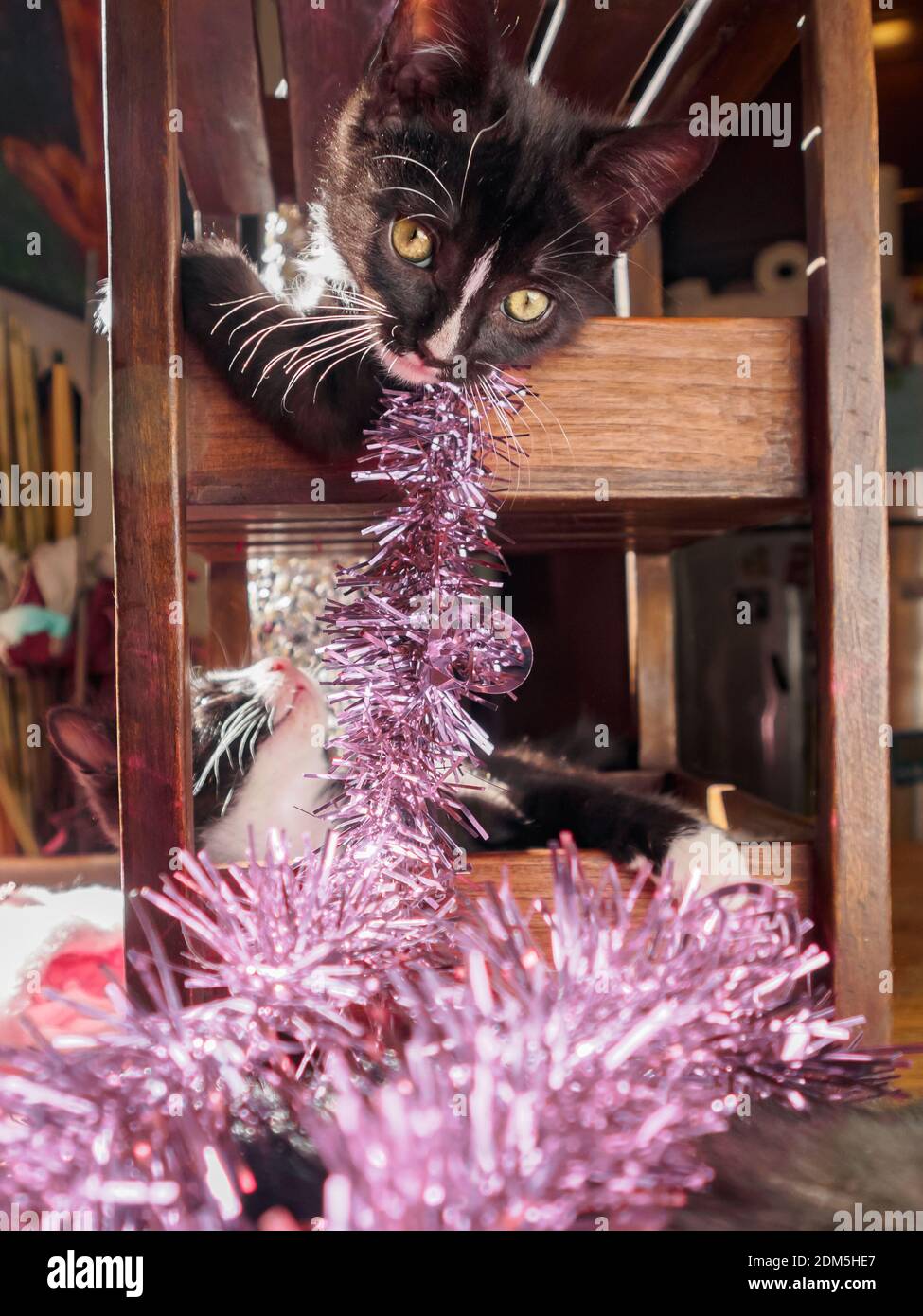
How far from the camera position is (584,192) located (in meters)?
0.52

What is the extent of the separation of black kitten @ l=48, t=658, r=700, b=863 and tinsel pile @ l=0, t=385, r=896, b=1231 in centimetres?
13

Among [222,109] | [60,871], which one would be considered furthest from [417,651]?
[60,871]

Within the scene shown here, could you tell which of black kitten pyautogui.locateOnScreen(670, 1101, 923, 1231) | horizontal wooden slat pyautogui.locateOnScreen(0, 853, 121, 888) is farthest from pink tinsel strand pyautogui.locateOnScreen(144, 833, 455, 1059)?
horizontal wooden slat pyautogui.locateOnScreen(0, 853, 121, 888)

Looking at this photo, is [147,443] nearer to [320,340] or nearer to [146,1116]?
[320,340]

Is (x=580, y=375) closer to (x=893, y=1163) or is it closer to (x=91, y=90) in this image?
(x=893, y=1163)

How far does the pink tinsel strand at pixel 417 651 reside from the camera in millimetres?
446

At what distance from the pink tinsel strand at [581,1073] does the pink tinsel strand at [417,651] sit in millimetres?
66

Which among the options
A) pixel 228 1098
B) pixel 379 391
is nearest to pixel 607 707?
pixel 379 391

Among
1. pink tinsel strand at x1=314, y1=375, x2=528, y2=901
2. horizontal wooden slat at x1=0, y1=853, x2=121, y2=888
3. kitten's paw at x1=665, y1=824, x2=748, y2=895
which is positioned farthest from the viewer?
horizontal wooden slat at x1=0, y1=853, x2=121, y2=888

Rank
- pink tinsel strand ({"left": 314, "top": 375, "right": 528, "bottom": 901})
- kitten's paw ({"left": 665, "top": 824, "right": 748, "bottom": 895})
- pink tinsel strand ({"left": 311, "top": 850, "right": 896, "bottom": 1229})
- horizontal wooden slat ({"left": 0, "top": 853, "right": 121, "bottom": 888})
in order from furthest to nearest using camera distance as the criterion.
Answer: horizontal wooden slat ({"left": 0, "top": 853, "right": 121, "bottom": 888})
kitten's paw ({"left": 665, "top": 824, "right": 748, "bottom": 895})
pink tinsel strand ({"left": 314, "top": 375, "right": 528, "bottom": 901})
pink tinsel strand ({"left": 311, "top": 850, "right": 896, "bottom": 1229})

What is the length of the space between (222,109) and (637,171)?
407 millimetres

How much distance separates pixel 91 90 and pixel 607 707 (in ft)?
3.42

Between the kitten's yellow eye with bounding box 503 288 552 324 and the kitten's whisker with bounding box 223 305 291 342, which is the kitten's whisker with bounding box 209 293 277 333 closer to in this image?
the kitten's whisker with bounding box 223 305 291 342

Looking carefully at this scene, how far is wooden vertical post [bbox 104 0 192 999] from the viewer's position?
18.8 inches
